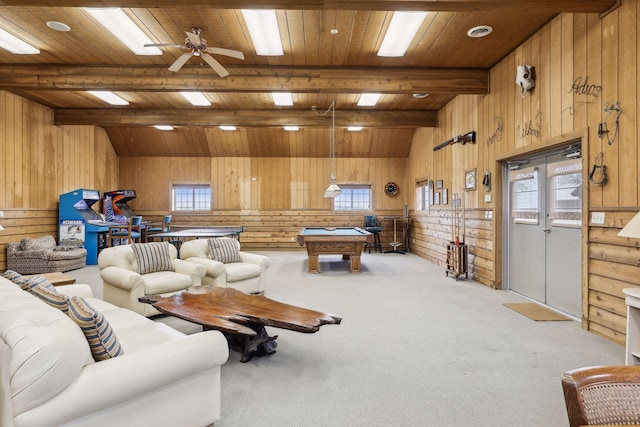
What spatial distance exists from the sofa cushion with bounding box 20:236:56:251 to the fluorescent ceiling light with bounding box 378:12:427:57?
23.2 ft

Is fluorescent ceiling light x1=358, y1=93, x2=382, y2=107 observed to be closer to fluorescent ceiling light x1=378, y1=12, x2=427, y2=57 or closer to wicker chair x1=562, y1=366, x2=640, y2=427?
fluorescent ceiling light x1=378, y1=12, x2=427, y2=57

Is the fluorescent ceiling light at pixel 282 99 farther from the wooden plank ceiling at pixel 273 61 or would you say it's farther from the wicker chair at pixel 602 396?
the wicker chair at pixel 602 396

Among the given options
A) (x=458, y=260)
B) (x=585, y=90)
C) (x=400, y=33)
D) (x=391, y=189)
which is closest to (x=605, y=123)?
(x=585, y=90)

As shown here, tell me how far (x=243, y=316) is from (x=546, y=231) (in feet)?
12.9

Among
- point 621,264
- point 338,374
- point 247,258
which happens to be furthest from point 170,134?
point 621,264

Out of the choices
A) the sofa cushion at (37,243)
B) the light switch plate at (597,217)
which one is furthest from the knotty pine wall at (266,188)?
the light switch plate at (597,217)

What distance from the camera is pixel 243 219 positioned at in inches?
424

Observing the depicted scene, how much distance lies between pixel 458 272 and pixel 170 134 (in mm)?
8313

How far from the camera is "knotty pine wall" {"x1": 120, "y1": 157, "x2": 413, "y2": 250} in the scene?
10680mm

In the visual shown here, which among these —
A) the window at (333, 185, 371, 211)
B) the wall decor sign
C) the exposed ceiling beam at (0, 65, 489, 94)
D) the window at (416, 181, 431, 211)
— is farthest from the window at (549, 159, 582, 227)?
the window at (333, 185, 371, 211)

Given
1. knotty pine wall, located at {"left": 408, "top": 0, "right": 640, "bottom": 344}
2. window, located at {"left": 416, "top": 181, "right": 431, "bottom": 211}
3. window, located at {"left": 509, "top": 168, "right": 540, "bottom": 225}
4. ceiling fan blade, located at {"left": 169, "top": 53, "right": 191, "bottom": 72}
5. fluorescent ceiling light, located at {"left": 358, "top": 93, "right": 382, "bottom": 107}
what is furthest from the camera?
window, located at {"left": 416, "top": 181, "right": 431, "bottom": 211}

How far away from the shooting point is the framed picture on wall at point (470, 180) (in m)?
6.11

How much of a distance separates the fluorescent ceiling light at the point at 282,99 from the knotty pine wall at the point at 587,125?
11.9 feet

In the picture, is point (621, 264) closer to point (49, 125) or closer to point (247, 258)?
point (247, 258)
